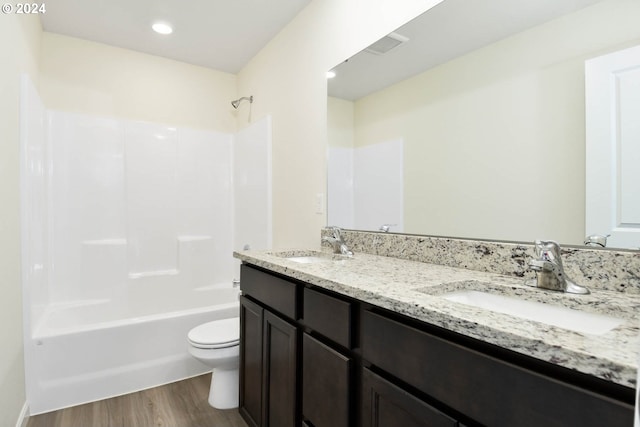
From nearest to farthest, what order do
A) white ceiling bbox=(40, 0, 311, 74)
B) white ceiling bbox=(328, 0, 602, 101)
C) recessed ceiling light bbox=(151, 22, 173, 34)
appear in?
1. white ceiling bbox=(328, 0, 602, 101)
2. white ceiling bbox=(40, 0, 311, 74)
3. recessed ceiling light bbox=(151, 22, 173, 34)

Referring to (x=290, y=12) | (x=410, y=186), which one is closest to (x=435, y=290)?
(x=410, y=186)

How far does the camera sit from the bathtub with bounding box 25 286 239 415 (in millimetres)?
1990

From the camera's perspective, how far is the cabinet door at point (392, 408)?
2.42 ft

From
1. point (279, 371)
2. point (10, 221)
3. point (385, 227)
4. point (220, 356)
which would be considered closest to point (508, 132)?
point (385, 227)

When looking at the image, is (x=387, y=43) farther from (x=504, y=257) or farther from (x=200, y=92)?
(x=200, y=92)

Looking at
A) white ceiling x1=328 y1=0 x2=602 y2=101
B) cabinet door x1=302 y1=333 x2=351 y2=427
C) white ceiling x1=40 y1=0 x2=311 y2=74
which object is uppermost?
white ceiling x1=40 y1=0 x2=311 y2=74

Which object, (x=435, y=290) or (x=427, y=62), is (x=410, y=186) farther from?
(x=435, y=290)

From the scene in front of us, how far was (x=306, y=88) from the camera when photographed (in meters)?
2.18

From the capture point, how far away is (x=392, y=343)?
848 millimetres

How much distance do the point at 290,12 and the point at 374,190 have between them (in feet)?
4.67

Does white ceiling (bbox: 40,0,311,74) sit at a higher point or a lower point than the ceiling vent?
higher

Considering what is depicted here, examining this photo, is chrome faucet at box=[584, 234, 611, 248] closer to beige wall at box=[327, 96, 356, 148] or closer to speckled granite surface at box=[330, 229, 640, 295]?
speckled granite surface at box=[330, 229, 640, 295]

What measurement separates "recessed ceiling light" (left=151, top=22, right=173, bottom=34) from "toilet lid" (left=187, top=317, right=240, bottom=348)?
217 centimetres

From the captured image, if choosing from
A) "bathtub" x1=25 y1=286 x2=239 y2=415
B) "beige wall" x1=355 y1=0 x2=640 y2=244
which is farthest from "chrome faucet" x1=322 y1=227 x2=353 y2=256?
"bathtub" x1=25 y1=286 x2=239 y2=415
